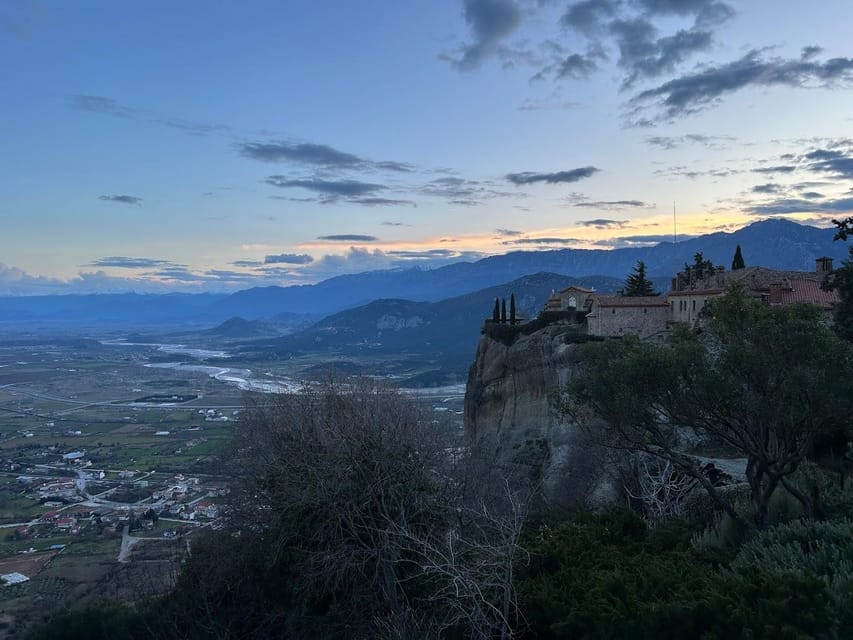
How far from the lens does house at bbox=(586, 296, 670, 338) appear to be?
3559cm

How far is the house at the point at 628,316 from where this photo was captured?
117 feet

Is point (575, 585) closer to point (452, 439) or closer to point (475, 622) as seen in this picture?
point (475, 622)

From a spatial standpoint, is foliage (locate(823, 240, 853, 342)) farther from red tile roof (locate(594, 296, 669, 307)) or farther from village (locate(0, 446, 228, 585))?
village (locate(0, 446, 228, 585))

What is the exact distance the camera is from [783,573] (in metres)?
7.51

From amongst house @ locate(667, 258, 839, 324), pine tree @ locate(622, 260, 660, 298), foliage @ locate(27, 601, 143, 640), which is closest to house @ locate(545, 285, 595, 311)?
pine tree @ locate(622, 260, 660, 298)

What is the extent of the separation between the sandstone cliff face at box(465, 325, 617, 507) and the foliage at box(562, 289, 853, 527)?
10398 millimetres

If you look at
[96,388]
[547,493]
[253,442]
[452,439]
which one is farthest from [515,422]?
[96,388]

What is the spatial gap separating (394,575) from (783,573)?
772 cm

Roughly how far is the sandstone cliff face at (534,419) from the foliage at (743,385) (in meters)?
10.4

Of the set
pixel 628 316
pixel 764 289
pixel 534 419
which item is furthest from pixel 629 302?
pixel 534 419

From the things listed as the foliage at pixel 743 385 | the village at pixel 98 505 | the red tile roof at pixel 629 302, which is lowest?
the village at pixel 98 505

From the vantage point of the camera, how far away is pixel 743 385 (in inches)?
453

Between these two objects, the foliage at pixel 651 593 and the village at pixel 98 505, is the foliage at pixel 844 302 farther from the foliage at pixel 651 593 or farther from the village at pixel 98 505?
the village at pixel 98 505

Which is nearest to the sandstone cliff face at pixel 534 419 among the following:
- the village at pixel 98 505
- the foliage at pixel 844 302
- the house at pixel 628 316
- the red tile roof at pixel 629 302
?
the house at pixel 628 316
